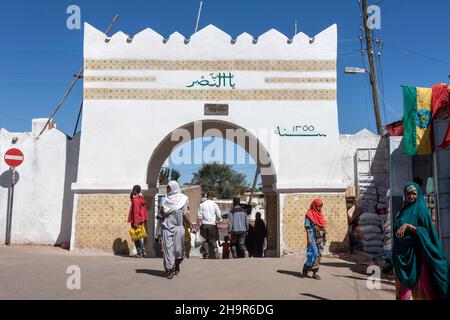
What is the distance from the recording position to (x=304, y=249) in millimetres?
10562

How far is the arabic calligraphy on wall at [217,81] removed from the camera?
36.1ft

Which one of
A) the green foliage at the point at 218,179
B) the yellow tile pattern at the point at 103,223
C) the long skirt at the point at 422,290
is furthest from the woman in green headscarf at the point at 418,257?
the green foliage at the point at 218,179

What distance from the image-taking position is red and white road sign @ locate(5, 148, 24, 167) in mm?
11305

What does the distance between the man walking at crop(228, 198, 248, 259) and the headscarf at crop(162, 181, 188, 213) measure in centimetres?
393

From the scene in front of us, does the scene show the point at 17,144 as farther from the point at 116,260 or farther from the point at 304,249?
the point at 304,249

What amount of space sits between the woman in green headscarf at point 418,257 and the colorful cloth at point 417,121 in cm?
391

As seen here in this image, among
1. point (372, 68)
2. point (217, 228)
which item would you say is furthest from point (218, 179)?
point (217, 228)

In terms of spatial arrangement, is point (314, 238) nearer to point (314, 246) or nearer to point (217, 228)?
point (314, 246)

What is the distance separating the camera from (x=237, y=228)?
1116cm

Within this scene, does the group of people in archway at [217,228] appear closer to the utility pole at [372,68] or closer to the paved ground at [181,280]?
the paved ground at [181,280]

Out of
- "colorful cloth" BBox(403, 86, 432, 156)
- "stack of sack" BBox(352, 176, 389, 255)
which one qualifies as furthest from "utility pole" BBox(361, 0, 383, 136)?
"colorful cloth" BBox(403, 86, 432, 156)

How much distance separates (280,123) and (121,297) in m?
6.24
